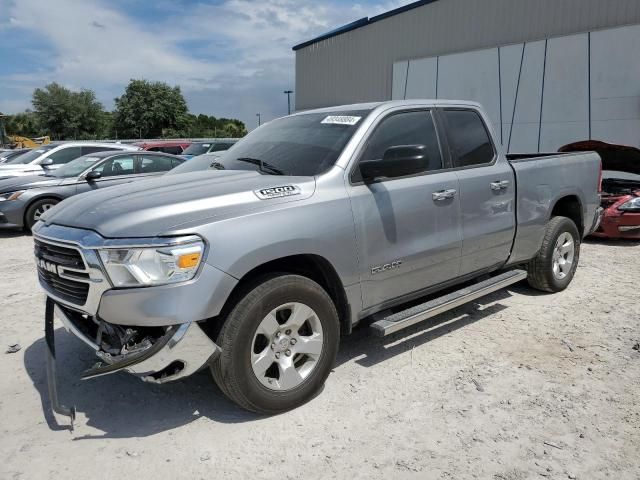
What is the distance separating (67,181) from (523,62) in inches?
526

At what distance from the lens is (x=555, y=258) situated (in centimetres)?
539

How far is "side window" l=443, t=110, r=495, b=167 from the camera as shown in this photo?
4.24 m

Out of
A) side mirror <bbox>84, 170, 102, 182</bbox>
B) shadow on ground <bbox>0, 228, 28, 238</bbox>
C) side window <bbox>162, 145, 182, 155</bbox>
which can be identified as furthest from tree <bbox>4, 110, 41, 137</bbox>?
side mirror <bbox>84, 170, 102, 182</bbox>

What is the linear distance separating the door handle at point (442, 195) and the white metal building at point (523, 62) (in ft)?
40.0

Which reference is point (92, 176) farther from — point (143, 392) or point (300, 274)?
point (300, 274)

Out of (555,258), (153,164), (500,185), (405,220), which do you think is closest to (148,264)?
(405,220)

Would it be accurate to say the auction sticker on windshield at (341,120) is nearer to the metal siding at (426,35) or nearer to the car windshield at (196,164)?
the car windshield at (196,164)

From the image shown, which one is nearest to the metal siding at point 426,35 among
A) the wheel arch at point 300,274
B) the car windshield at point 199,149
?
the car windshield at point 199,149

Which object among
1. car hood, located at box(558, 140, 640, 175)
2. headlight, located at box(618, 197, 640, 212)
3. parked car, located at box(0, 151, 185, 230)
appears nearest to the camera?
car hood, located at box(558, 140, 640, 175)

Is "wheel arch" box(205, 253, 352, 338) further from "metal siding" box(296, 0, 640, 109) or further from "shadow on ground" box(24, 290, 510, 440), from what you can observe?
"metal siding" box(296, 0, 640, 109)

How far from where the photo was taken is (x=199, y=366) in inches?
108

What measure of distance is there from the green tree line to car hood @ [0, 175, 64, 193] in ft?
157

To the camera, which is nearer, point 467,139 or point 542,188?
point 467,139

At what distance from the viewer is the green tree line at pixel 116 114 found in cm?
5522
